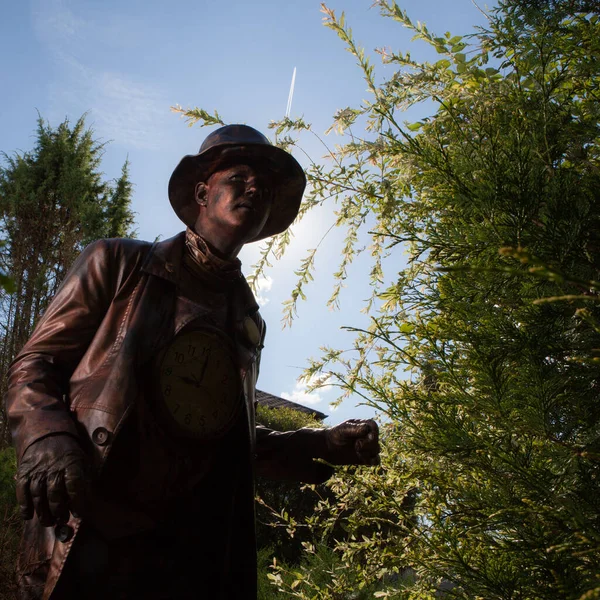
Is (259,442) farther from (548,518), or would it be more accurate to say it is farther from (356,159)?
(356,159)

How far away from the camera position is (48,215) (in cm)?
1320

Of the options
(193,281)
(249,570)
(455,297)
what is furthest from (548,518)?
(193,281)

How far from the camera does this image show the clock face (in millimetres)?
2336

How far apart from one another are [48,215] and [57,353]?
39.1 feet

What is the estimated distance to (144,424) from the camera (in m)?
2.27

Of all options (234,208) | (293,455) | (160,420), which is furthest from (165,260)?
(293,455)

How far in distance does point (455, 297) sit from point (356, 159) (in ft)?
5.15

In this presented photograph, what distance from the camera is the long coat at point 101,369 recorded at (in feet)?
6.73

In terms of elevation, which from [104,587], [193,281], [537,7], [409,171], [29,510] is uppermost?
[537,7]

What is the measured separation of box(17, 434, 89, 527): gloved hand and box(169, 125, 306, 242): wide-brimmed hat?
1317mm

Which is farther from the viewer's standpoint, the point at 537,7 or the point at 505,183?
the point at 537,7

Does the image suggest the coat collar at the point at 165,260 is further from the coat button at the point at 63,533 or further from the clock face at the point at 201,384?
the coat button at the point at 63,533

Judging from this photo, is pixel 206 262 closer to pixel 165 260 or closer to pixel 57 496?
pixel 165 260

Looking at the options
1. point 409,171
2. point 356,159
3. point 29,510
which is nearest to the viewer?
point 29,510
